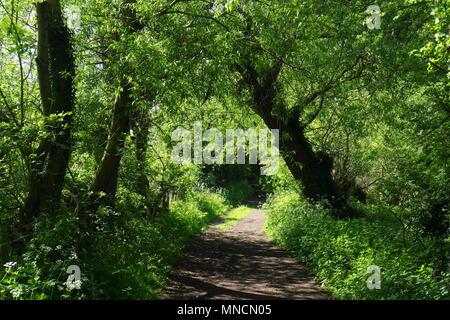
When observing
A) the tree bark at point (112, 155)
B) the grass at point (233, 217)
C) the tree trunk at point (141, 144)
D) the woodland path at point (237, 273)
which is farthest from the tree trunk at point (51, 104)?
the grass at point (233, 217)

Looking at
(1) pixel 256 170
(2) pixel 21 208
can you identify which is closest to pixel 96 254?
(2) pixel 21 208

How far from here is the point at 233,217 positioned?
58.1 ft

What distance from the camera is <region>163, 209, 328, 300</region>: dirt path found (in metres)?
6.70

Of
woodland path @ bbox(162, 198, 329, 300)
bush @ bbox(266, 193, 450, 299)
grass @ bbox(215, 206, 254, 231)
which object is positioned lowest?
woodland path @ bbox(162, 198, 329, 300)

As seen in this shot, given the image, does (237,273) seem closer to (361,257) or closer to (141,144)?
(361,257)

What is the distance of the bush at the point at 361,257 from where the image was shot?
543cm

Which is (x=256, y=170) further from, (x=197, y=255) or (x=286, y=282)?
(x=286, y=282)

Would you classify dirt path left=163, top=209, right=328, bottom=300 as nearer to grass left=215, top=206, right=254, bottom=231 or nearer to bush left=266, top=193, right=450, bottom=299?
bush left=266, top=193, right=450, bottom=299

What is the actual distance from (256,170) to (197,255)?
24574 millimetres

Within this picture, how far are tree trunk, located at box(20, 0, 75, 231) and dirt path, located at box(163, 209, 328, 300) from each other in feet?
8.01

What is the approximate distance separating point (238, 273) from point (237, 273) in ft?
0.07

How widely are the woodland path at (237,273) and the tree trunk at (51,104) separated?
7.98 ft

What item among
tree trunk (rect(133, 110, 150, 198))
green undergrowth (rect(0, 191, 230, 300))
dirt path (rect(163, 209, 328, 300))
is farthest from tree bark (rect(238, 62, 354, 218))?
green undergrowth (rect(0, 191, 230, 300))

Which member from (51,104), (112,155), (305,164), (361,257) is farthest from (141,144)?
(305,164)
